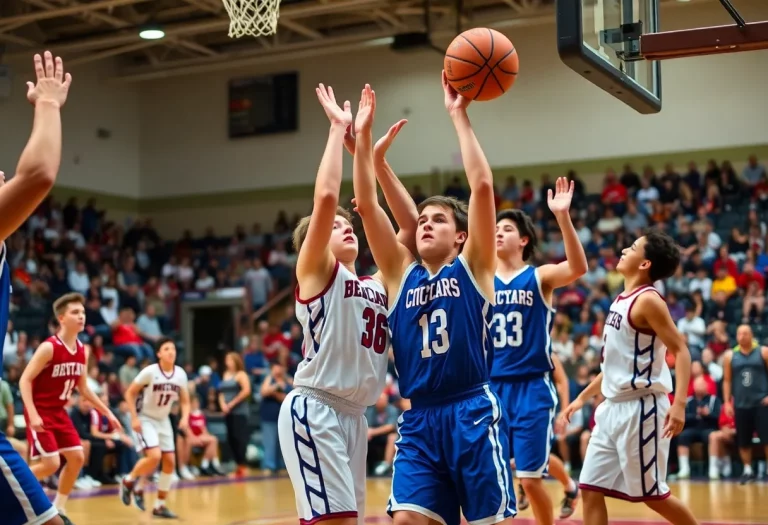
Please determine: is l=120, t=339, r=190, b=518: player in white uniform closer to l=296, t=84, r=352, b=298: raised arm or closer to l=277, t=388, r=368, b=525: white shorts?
l=277, t=388, r=368, b=525: white shorts

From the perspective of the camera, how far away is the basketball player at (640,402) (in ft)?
19.1

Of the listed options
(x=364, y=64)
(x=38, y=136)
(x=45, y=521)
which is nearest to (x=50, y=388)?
(x=45, y=521)

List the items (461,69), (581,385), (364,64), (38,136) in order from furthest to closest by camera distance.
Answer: (364,64) → (581,385) → (461,69) → (38,136)

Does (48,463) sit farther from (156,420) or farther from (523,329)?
(523,329)

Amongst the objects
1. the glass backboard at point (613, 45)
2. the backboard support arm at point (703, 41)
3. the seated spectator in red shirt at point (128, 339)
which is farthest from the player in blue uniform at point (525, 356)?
the seated spectator in red shirt at point (128, 339)

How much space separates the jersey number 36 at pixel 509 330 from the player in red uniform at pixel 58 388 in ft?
13.8

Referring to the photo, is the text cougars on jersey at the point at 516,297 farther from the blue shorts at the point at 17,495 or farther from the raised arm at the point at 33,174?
the raised arm at the point at 33,174

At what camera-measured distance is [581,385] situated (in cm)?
1490

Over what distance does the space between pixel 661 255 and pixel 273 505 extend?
241 inches

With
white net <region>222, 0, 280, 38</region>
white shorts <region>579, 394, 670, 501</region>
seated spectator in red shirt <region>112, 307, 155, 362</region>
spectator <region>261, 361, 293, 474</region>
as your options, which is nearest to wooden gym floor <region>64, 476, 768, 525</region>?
spectator <region>261, 361, 293, 474</region>

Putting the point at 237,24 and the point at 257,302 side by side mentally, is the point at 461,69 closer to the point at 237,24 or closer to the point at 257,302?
the point at 237,24

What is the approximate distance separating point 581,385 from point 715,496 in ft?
12.7

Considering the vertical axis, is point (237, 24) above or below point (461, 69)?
above

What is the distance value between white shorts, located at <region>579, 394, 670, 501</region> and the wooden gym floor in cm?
308
